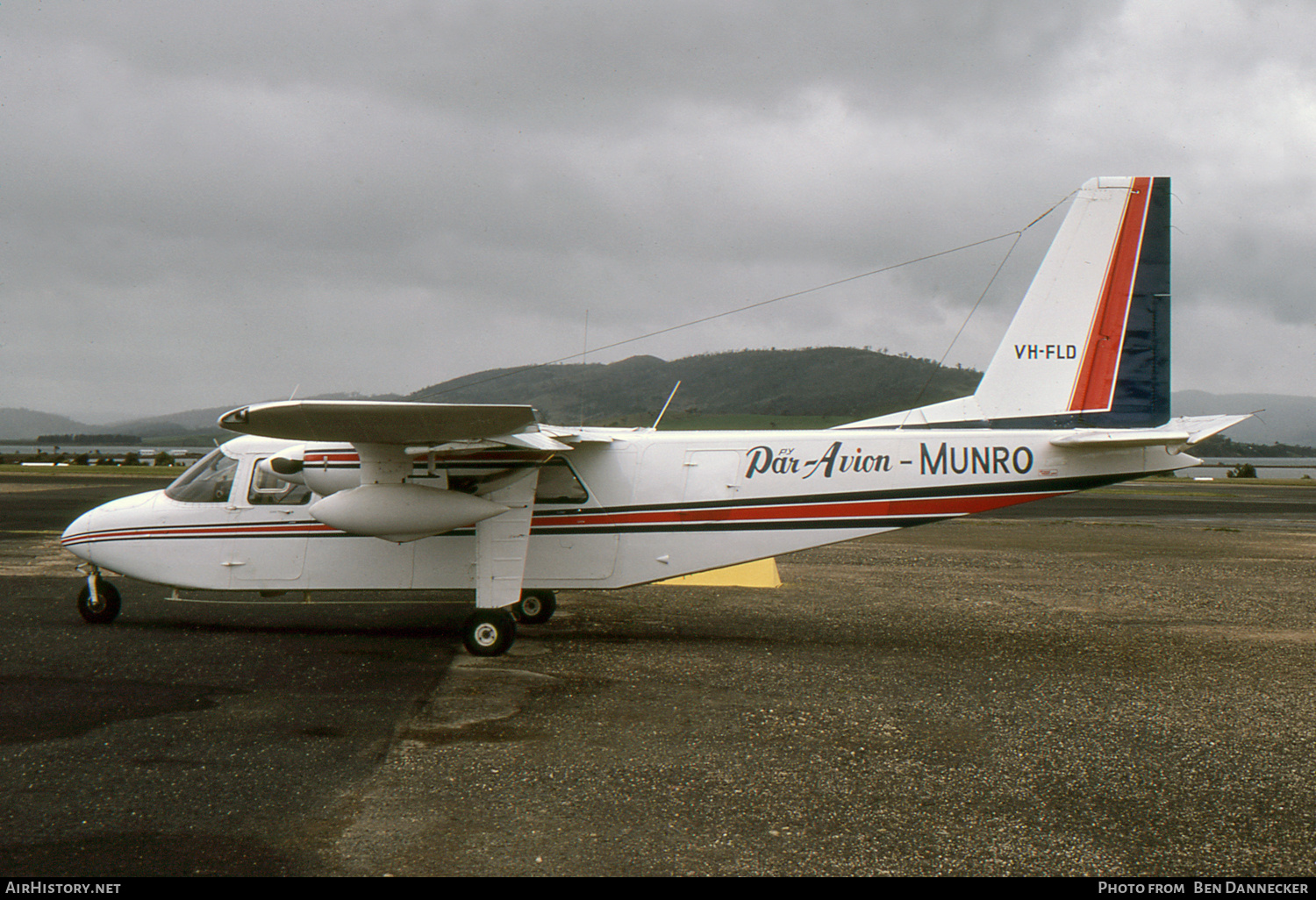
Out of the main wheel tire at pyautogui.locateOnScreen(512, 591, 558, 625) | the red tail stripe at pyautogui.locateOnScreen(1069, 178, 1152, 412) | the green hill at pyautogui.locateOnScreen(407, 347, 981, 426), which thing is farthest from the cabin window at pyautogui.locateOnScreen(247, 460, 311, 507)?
the green hill at pyautogui.locateOnScreen(407, 347, 981, 426)

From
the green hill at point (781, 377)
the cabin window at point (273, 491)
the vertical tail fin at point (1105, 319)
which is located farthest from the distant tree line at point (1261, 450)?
the cabin window at point (273, 491)

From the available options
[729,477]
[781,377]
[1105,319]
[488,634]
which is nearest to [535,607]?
[488,634]

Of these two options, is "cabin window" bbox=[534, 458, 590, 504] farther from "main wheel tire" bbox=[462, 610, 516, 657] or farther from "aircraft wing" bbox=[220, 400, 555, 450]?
"main wheel tire" bbox=[462, 610, 516, 657]

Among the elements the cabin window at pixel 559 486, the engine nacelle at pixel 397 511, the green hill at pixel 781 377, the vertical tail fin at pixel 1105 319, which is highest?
the green hill at pixel 781 377

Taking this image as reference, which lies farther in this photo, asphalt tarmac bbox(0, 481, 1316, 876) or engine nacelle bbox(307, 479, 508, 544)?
engine nacelle bbox(307, 479, 508, 544)

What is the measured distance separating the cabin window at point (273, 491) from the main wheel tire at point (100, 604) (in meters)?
2.15

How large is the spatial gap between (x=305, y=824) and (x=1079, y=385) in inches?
343

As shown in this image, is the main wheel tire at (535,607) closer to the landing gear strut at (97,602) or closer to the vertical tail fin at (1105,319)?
the landing gear strut at (97,602)

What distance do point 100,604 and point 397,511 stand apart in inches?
170

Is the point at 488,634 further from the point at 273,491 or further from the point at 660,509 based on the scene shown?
the point at 273,491

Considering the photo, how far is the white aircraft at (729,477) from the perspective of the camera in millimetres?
9031

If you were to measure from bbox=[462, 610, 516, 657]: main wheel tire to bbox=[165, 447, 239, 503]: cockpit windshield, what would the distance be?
3555 mm

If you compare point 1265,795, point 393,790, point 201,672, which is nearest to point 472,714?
point 393,790

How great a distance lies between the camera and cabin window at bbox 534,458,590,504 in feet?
30.9
